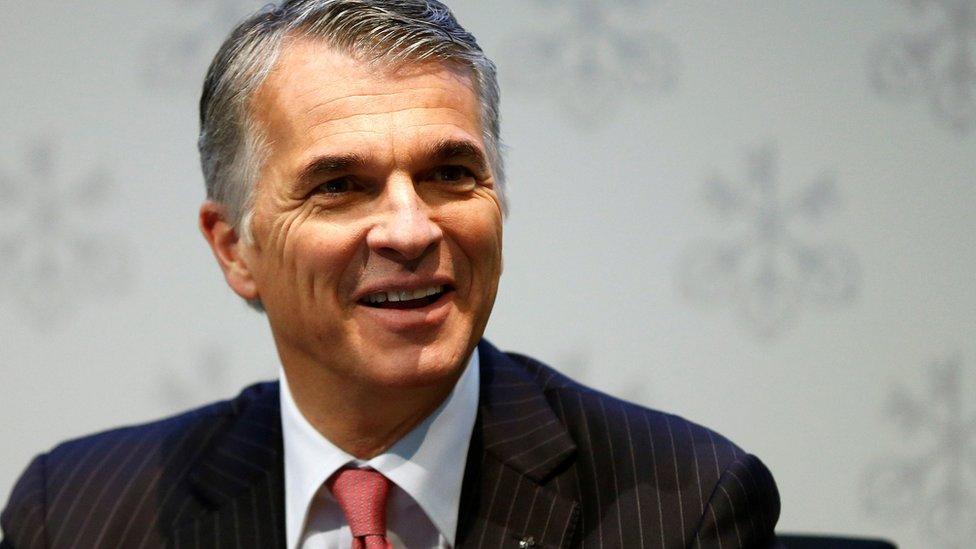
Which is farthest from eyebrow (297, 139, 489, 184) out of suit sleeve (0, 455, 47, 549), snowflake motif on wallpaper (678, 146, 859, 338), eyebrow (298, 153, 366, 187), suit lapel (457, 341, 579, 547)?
snowflake motif on wallpaper (678, 146, 859, 338)

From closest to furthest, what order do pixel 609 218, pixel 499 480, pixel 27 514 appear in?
1. pixel 499 480
2. pixel 27 514
3. pixel 609 218

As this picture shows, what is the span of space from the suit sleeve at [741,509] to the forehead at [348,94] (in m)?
0.58

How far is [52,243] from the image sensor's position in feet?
7.69

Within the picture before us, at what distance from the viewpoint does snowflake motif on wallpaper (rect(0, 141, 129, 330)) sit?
232cm

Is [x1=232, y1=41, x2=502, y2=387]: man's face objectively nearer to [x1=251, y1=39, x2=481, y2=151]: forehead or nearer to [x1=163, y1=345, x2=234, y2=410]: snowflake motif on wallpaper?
[x1=251, y1=39, x2=481, y2=151]: forehead

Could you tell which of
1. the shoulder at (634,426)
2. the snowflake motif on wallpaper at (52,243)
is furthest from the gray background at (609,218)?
the shoulder at (634,426)

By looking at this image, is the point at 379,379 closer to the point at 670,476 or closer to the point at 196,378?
the point at 670,476

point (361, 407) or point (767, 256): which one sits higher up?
point (767, 256)

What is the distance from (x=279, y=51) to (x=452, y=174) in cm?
27

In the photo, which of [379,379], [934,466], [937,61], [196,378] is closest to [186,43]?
[196,378]

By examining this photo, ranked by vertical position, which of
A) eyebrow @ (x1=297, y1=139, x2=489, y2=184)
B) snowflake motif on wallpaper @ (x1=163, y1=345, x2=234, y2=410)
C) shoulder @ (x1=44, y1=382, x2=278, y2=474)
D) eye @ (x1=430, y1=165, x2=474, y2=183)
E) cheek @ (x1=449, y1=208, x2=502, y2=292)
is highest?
eyebrow @ (x1=297, y1=139, x2=489, y2=184)

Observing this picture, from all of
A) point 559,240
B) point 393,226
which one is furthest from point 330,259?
point 559,240

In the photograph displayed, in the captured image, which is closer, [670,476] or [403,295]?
[403,295]

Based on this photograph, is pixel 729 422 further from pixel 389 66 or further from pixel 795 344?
pixel 389 66
